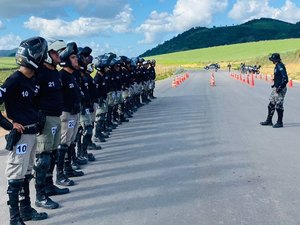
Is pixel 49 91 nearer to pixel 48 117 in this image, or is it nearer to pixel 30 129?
pixel 48 117

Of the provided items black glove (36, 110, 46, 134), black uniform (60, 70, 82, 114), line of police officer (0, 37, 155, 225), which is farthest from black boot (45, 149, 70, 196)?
black uniform (60, 70, 82, 114)

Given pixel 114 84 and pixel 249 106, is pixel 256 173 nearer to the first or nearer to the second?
pixel 114 84

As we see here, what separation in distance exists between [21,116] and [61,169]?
6.99 feet

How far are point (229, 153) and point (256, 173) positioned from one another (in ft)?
5.54

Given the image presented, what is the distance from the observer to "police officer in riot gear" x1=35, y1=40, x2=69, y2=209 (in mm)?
6274

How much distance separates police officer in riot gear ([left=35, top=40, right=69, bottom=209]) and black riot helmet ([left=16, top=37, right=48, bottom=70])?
85 centimetres

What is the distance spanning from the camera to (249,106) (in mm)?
18672

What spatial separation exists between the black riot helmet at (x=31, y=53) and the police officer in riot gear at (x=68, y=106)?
1.81 metres

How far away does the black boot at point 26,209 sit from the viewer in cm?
570

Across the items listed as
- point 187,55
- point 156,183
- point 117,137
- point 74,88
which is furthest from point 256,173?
point 187,55

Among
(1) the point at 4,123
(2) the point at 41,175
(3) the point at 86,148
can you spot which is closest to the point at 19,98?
(1) the point at 4,123

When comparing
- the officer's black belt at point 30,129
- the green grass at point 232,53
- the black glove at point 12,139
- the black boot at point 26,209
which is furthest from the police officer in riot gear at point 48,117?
the green grass at point 232,53

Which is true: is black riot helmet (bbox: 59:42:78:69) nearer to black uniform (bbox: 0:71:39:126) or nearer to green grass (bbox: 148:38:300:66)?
black uniform (bbox: 0:71:39:126)

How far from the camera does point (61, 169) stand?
738 centimetres
